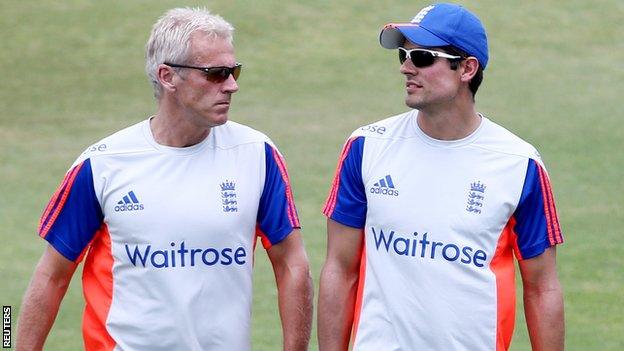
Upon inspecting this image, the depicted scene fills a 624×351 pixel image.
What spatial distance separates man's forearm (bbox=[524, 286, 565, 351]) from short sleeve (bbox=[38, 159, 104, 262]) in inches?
66.1

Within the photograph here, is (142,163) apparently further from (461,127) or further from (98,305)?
(461,127)

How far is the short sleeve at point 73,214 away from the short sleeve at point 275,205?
0.63 metres

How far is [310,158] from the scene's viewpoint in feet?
46.9

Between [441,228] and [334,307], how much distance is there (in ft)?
1.77

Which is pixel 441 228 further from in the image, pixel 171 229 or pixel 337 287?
pixel 171 229

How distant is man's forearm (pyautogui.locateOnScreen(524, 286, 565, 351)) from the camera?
569 cm

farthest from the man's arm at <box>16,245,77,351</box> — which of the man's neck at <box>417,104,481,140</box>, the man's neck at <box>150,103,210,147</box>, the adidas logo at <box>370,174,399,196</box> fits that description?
the man's neck at <box>417,104,481,140</box>

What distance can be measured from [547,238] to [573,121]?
10.1 m

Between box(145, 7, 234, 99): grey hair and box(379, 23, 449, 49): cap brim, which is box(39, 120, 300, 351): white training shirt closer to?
box(145, 7, 234, 99): grey hair

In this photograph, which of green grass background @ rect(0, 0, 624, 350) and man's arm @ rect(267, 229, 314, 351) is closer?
man's arm @ rect(267, 229, 314, 351)

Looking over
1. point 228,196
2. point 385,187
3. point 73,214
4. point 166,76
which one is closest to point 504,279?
point 385,187

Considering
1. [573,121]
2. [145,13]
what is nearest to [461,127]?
[573,121]

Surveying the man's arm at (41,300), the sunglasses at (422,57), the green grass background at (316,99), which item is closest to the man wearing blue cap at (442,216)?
the sunglasses at (422,57)

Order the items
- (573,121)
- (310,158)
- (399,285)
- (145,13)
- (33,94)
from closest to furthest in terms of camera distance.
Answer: (399,285), (310,158), (573,121), (33,94), (145,13)
